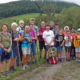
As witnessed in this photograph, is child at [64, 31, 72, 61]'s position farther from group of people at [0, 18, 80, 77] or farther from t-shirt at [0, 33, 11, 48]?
t-shirt at [0, 33, 11, 48]

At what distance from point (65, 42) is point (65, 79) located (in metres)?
2.99

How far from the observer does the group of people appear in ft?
14.9

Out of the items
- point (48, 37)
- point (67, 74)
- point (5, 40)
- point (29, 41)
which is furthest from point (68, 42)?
point (5, 40)

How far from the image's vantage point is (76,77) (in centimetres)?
469

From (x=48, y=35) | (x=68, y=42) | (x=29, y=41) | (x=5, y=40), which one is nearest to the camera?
(x=5, y=40)

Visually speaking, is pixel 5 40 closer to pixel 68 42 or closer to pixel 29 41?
pixel 29 41

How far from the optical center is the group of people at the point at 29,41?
455 centimetres

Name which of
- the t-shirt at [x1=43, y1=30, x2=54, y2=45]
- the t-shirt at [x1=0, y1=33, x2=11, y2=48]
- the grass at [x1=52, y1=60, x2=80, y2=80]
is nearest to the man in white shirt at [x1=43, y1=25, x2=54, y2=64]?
the t-shirt at [x1=43, y1=30, x2=54, y2=45]

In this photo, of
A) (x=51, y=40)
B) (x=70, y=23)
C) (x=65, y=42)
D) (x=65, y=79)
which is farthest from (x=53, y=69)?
(x=70, y=23)

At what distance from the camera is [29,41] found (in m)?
5.38

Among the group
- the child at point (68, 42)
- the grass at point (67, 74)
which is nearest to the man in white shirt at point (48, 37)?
the child at point (68, 42)

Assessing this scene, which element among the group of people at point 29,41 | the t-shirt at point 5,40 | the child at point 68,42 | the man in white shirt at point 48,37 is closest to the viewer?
the t-shirt at point 5,40

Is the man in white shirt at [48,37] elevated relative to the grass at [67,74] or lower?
elevated

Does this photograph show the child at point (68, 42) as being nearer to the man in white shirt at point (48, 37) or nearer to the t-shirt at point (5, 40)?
the man in white shirt at point (48, 37)
